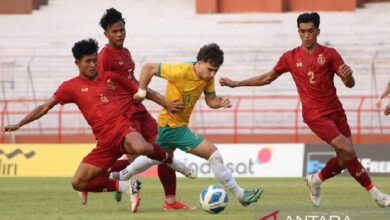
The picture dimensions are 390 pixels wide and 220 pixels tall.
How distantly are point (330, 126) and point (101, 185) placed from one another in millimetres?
3032

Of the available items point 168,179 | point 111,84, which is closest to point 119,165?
point 168,179

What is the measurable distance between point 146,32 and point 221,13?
301cm

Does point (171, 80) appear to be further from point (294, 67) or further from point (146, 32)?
point (146, 32)

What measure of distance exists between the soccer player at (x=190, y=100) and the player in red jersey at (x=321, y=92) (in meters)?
0.84

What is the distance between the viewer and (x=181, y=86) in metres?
14.1

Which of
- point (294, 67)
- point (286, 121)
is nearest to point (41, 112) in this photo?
point (294, 67)

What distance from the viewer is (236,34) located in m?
40.0

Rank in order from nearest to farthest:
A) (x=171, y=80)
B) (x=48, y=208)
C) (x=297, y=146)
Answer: (x=171, y=80) → (x=48, y=208) → (x=297, y=146)

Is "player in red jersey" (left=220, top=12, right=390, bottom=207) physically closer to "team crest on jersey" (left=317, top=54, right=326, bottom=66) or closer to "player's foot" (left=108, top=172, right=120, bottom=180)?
"team crest on jersey" (left=317, top=54, right=326, bottom=66)

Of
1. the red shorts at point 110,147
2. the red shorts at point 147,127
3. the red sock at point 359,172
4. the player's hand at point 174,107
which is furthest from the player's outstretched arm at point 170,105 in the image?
the red sock at point 359,172

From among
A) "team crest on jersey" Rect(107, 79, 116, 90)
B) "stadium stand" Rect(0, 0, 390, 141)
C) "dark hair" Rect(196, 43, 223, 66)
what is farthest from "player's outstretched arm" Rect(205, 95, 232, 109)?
"stadium stand" Rect(0, 0, 390, 141)

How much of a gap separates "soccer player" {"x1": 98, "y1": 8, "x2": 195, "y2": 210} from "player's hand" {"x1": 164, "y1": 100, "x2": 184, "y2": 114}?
3.55 feet

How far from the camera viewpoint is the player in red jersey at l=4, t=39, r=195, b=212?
1407 cm

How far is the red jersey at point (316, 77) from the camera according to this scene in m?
14.8
